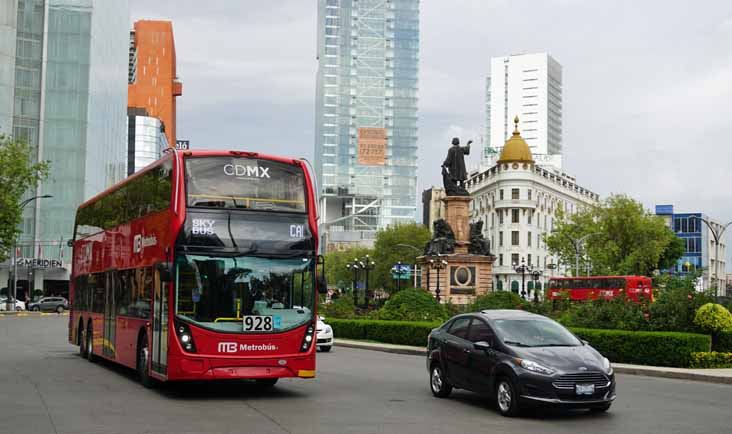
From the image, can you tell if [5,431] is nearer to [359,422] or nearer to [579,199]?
[359,422]

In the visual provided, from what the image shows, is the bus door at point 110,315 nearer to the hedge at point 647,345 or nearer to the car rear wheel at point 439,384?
the car rear wheel at point 439,384

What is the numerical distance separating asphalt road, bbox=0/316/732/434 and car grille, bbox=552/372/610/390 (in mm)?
546

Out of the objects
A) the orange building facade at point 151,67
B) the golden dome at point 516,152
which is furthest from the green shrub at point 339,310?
the orange building facade at point 151,67

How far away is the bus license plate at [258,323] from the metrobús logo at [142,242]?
242cm

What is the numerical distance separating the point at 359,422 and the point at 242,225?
4496 mm

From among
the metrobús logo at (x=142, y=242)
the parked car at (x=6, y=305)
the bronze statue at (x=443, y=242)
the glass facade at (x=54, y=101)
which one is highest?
the glass facade at (x=54, y=101)

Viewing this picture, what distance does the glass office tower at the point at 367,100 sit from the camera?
501 ft

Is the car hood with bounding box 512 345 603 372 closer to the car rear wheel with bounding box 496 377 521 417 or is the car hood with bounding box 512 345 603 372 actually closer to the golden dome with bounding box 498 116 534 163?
the car rear wheel with bounding box 496 377 521 417

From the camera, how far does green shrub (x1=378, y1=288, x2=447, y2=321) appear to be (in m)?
36.2

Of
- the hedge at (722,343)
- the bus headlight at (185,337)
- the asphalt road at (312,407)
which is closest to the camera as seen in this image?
the asphalt road at (312,407)

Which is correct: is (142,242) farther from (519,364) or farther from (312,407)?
(519,364)

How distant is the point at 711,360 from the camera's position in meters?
22.7

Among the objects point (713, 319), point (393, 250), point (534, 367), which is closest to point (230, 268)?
point (534, 367)

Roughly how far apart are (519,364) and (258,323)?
4.72 metres
